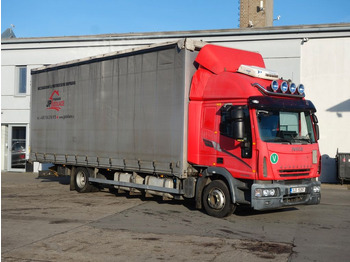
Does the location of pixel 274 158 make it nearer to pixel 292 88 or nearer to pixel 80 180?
pixel 292 88

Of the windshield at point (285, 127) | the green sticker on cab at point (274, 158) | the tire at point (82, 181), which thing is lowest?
the tire at point (82, 181)

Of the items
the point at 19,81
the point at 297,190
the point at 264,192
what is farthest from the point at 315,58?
the point at 19,81

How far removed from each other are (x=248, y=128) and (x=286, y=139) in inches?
36.0

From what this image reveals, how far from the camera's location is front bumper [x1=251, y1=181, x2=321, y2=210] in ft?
28.3

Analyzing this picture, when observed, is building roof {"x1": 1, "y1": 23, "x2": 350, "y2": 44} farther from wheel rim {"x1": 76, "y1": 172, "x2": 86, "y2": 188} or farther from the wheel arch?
the wheel arch

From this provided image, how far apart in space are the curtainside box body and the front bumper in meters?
1.96

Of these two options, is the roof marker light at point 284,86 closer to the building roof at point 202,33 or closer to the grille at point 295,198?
the grille at point 295,198

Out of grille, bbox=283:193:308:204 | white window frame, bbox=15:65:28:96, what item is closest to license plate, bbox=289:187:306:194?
grille, bbox=283:193:308:204

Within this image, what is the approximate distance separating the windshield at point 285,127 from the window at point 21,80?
16.5m

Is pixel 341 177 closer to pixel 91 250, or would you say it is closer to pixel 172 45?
pixel 172 45

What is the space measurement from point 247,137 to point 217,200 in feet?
5.40

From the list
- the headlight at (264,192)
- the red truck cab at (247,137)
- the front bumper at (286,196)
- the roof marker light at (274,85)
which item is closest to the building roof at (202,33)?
the red truck cab at (247,137)

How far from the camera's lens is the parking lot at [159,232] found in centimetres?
649

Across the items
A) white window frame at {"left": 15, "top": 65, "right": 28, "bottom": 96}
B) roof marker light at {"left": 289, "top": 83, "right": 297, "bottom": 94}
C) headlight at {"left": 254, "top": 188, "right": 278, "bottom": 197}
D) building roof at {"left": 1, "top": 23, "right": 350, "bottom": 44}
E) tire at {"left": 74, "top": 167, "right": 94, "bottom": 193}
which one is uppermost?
building roof at {"left": 1, "top": 23, "right": 350, "bottom": 44}
